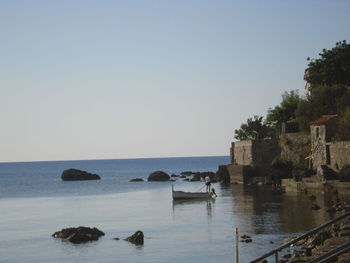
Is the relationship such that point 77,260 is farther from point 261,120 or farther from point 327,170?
point 261,120

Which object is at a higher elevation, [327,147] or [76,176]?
[327,147]

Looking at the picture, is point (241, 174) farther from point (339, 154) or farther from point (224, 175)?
point (339, 154)

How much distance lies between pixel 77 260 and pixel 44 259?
5.94 ft

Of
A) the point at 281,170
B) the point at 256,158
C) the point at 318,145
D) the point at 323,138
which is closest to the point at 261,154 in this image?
the point at 256,158

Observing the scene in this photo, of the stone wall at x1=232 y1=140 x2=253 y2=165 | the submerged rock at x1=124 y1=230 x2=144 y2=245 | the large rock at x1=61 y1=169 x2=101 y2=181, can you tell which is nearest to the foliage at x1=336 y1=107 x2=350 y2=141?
the stone wall at x1=232 y1=140 x2=253 y2=165

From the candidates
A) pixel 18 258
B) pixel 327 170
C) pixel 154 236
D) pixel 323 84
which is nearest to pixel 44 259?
pixel 18 258

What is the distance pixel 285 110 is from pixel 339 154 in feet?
93.0

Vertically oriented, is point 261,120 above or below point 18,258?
above

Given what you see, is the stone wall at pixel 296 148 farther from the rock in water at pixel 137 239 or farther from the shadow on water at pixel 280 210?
the rock in water at pixel 137 239

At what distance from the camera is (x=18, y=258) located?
2988 centimetres

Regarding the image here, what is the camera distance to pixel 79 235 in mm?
33344

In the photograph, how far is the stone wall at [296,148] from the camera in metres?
67.2

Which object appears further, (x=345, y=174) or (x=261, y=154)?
(x=261, y=154)

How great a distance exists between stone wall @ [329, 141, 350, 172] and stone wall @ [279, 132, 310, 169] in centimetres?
949
